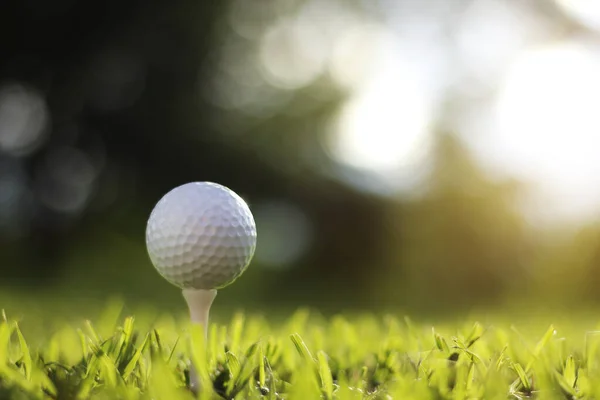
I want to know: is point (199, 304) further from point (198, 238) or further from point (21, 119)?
point (21, 119)

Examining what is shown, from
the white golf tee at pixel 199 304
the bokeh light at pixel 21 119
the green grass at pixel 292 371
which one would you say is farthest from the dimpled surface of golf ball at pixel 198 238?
the bokeh light at pixel 21 119

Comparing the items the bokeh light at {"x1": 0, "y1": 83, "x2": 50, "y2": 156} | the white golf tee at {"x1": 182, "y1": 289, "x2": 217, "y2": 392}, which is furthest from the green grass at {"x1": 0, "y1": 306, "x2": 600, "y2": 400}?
the bokeh light at {"x1": 0, "y1": 83, "x2": 50, "y2": 156}

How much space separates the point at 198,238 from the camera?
4.58 feet

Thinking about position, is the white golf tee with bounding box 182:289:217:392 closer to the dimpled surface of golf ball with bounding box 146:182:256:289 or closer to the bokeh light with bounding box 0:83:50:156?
the dimpled surface of golf ball with bounding box 146:182:256:289

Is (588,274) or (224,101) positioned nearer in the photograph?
(588,274)

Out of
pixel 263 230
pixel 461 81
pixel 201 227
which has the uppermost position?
pixel 461 81

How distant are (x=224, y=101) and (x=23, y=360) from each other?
779cm

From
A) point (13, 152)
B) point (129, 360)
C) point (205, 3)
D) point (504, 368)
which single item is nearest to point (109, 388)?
point (129, 360)

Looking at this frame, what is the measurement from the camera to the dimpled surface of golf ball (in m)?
1.36

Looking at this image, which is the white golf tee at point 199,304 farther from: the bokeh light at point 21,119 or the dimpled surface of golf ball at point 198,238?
the bokeh light at point 21,119

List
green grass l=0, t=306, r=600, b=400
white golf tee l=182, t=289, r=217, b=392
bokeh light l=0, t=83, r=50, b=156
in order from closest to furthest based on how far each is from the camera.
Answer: green grass l=0, t=306, r=600, b=400 < white golf tee l=182, t=289, r=217, b=392 < bokeh light l=0, t=83, r=50, b=156

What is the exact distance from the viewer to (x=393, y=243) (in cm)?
873

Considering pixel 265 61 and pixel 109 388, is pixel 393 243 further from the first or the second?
pixel 109 388

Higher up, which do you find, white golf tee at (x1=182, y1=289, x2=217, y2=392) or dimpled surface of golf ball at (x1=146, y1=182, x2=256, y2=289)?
dimpled surface of golf ball at (x1=146, y1=182, x2=256, y2=289)
